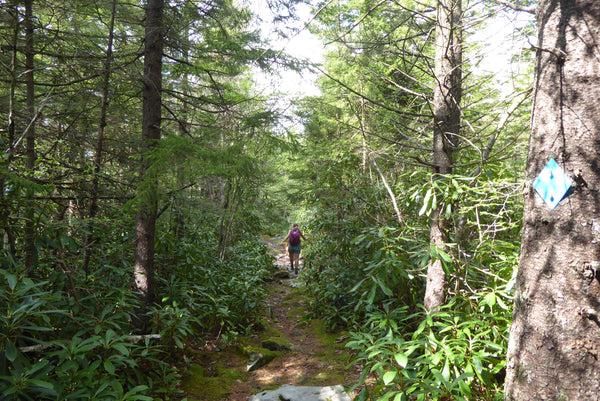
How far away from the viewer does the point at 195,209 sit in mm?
7074

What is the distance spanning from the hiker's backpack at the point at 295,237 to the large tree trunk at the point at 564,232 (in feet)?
27.2

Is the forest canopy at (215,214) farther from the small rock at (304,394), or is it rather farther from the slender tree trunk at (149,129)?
the small rock at (304,394)

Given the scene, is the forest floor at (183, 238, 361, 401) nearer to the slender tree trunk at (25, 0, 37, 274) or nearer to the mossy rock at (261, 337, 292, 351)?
the mossy rock at (261, 337, 292, 351)

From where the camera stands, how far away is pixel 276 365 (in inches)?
188

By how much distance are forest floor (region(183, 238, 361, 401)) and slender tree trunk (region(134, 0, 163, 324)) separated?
115 centimetres

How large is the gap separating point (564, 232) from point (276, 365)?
4282mm

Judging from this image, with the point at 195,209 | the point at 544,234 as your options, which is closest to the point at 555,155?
the point at 544,234

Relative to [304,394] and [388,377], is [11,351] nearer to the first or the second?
[304,394]

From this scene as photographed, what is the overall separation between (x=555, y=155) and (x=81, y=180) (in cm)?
534

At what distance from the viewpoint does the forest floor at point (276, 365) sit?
404 cm

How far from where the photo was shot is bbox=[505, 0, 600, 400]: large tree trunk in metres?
1.58

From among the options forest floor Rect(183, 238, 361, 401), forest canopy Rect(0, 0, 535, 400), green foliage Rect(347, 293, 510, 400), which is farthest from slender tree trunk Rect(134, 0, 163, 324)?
green foliage Rect(347, 293, 510, 400)

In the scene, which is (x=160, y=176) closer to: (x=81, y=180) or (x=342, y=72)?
(x=81, y=180)

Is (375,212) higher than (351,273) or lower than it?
higher
